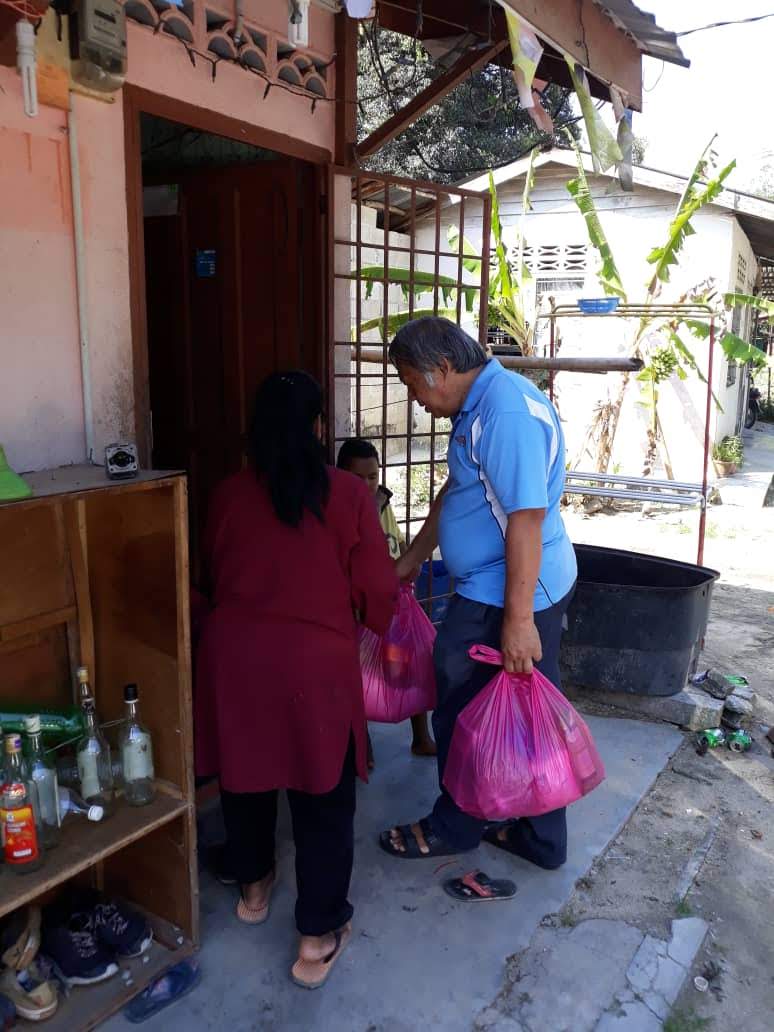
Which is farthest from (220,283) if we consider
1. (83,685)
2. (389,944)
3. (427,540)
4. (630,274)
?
(630,274)

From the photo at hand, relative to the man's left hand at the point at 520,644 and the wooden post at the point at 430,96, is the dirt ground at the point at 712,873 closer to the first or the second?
the man's left hand at the point at 520,644

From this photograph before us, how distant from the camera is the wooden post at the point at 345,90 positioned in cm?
354

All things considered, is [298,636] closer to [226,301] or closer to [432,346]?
[432,346]

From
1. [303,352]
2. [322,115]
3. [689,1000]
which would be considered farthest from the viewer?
[303,352]

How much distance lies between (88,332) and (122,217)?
410mm

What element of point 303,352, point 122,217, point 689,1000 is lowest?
point 689,1000

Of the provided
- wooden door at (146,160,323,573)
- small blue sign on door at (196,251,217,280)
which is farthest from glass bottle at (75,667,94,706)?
small blue sign on door at (196,251,217,280)

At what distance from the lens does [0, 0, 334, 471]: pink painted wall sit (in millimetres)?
2387

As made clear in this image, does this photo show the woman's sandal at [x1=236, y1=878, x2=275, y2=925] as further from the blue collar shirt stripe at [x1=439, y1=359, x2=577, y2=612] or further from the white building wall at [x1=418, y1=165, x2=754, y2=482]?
the white building wall at [x1=418, y1=165, x2=754, y2=482]

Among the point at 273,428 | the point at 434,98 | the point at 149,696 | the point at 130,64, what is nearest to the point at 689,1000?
the point at 149,696

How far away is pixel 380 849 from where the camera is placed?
2979 mm

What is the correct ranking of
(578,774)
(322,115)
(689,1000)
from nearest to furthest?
(689,1000) → (578,774) → (322,115)

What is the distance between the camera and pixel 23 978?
2.14 m

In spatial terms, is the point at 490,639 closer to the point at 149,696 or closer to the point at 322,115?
the point at 149,696
